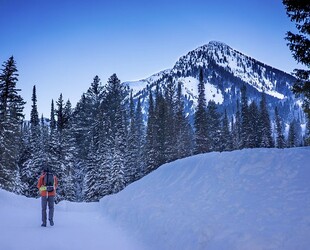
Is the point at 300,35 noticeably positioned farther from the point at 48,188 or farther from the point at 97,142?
the point at 97,142

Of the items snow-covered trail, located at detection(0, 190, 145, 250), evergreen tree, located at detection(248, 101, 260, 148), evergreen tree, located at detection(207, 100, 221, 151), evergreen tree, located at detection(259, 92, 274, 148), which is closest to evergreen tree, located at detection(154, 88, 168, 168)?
evergreen tree, located at detection(207, 100, 221, 151)

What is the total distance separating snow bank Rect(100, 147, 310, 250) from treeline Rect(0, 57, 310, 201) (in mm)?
22128

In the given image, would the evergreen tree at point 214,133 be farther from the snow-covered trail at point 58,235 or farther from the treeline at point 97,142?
the snow-covered trail at point 58,235

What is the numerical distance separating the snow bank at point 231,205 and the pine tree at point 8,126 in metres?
20.2

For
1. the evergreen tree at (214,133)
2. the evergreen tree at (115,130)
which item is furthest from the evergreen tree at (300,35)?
the evergreen tree at (214,133)

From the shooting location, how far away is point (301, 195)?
7.76m

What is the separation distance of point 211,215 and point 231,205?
67cm

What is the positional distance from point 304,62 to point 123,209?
1187cm

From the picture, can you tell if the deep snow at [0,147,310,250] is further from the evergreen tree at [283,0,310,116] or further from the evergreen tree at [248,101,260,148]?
the evergreen tree at [248,101,260,148]

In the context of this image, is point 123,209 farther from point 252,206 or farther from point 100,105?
point 100,105

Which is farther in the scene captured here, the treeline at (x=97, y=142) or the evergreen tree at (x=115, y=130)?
the evergreen tree at (x=115, y=130)

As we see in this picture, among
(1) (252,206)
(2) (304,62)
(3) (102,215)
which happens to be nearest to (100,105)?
(3) (102,215)

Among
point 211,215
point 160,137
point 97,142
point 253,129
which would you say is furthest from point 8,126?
point 253,129

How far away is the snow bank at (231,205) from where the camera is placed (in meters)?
6.72
